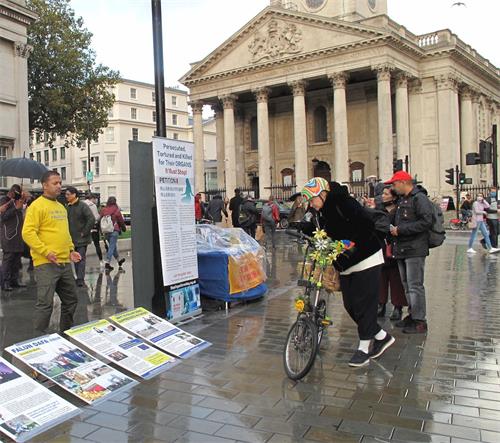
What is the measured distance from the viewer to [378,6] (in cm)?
5200

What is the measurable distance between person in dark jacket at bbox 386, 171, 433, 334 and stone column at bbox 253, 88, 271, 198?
39.8m

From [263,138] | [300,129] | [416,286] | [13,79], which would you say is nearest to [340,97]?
[300,129]

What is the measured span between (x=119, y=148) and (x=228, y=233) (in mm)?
64286

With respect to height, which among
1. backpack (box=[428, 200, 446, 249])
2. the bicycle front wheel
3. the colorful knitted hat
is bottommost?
the bicycle front wheel

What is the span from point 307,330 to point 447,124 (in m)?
42.0

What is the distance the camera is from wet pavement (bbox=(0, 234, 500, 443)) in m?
3.88

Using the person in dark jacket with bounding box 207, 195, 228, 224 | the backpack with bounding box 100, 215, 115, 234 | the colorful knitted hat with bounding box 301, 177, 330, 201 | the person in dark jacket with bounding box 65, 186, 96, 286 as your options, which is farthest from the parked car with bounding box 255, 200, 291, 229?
the colorful knitted hat with bounding box 301, 177, 330, 201

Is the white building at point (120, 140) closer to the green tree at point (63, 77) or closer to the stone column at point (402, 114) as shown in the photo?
the green tree at point (63, 77)

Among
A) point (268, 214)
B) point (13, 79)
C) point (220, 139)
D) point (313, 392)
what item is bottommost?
point (313, 392)

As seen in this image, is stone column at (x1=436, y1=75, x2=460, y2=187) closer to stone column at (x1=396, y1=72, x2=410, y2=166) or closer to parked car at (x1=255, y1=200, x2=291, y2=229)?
stone column at (x1=396, y1=72, x2=410, y2=166)

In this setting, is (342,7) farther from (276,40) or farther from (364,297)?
(364,297)

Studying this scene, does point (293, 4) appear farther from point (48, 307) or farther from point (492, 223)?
point (48, 307)

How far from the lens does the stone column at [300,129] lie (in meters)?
44.3

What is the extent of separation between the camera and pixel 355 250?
17.1 ft
